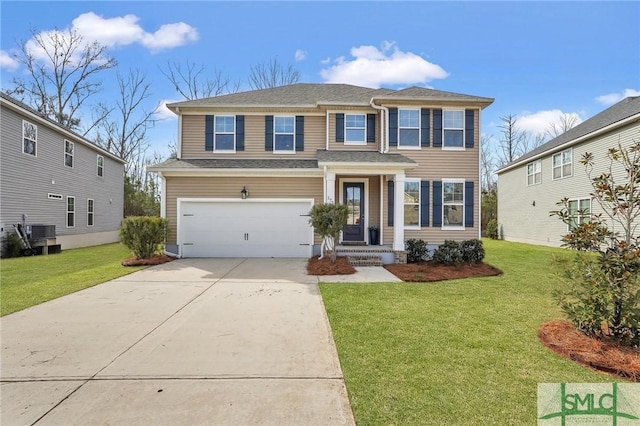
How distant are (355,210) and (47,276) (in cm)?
914

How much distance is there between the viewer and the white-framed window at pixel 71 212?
1564 centimetres

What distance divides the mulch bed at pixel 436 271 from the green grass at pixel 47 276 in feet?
24.3

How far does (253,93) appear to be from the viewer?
1362cm

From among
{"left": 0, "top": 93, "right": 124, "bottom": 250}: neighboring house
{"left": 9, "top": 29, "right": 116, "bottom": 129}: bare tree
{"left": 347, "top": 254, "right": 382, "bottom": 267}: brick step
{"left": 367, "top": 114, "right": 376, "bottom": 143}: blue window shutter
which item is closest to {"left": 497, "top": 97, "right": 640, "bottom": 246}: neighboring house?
{"left": 347, "top": 254, "right": 382, "bottom": 267}: brick step

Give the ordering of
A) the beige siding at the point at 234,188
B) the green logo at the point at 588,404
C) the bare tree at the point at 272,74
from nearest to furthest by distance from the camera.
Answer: the green logo at the point at 588,404
the beige siding at the point at 234,188
the bare tree at the point at 272,74

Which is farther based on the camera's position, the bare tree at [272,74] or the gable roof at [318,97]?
the bare tree at [272,74]

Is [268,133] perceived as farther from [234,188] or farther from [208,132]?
[234,188]

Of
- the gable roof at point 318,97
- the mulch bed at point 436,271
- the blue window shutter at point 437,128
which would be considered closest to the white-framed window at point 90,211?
the gable roof at point 318,97

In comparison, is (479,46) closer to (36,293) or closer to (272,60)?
(36,293)

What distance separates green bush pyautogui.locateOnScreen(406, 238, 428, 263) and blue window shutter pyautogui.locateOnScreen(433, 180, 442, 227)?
3.64 ft

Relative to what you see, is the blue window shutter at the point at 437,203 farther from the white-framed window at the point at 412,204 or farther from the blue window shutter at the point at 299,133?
the blue window shutter at the point at 299,133

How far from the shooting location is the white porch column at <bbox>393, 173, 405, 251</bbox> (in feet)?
34.6

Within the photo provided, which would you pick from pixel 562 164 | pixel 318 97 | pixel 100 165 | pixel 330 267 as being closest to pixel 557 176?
pixel 562 164

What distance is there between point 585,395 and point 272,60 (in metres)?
27.8
